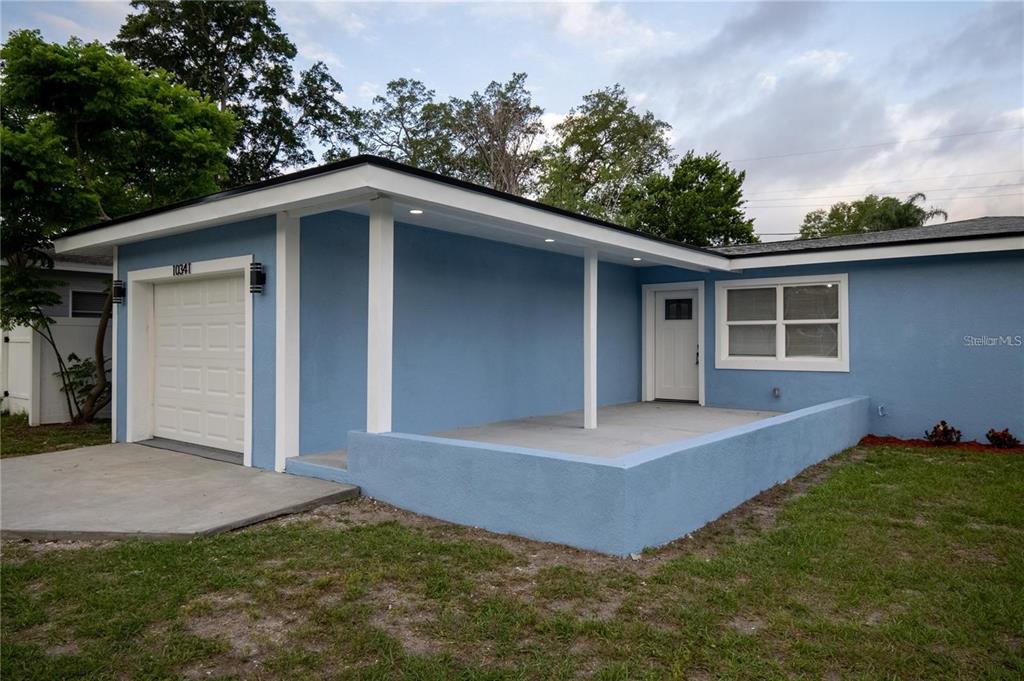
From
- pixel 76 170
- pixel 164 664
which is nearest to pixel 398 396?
→ pixel 164 664

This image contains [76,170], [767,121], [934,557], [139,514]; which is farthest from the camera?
[767,121]

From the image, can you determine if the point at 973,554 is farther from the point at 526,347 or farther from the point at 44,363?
the point at 44,363

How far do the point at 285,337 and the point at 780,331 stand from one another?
24.5 ft

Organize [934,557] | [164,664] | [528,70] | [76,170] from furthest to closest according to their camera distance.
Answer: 1. [528,70]
2. [76,170]
3. [934,557]
4. [164,664]

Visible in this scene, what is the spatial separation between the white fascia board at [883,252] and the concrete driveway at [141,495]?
722 cm

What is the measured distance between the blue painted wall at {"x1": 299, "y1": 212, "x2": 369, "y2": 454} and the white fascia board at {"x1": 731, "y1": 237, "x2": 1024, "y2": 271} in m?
6.16

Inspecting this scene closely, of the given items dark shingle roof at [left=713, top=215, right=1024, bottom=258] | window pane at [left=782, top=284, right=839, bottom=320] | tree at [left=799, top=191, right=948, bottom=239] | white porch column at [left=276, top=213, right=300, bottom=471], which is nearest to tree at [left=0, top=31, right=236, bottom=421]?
white porch column at [left=276, top=213, right=300, bottom=471]

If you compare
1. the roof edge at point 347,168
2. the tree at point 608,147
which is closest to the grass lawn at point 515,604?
the roof edge at point 347,168

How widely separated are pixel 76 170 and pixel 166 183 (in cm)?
163

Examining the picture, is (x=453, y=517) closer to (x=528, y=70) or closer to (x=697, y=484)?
(x=697, y=484)

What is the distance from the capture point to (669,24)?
1059 cm

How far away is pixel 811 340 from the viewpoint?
9.54 metres

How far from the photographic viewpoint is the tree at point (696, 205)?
77.2 feet

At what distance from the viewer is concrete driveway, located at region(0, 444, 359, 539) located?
425 centimetres
